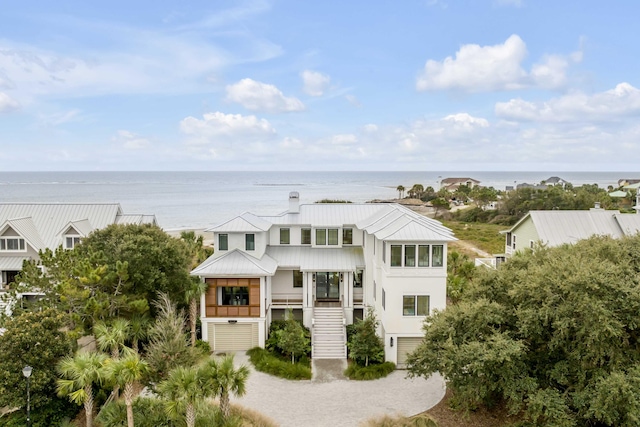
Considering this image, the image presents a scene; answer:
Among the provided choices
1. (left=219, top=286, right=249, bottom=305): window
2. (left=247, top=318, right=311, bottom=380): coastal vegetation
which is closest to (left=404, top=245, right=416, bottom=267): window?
(left=247, top=318, right=311, bottom=380): coastal vegetation

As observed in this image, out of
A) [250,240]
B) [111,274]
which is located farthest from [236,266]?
[111,274]

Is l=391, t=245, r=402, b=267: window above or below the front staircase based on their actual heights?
above

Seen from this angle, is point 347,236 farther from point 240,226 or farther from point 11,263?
point 11,263

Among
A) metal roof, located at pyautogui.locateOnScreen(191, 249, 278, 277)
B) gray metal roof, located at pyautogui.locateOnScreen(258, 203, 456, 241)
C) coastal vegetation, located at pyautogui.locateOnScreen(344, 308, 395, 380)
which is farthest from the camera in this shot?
metal roof, located at pyautogui.locateOnScreen(191, 249, 278, 277)

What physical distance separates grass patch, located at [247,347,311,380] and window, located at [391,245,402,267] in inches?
242

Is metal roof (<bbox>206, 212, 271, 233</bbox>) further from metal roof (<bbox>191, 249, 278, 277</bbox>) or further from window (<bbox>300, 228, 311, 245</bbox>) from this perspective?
window (<bbox>300, 228, 311, 245</bbox>)

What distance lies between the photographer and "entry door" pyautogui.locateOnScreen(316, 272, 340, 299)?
2625 cm

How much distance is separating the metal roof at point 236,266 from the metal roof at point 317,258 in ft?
4.33

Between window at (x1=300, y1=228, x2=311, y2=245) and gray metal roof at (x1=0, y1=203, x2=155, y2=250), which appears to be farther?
gray metal roof at (x1=0, y1=203, x2=155, y2=250)

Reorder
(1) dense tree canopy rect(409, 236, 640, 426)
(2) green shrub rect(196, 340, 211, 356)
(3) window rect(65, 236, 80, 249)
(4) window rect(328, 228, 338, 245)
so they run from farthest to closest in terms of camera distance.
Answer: (3) window rect(65, 236, 80, 249) < (4) window rect(328, 228, 338, 245) < (2) green shrub rect(196, 340, 211, 356) < (1) dense tree canopy rect(409, 236, 640, 426)

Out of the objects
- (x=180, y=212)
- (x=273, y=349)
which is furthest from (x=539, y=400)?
(x=180, y=212)

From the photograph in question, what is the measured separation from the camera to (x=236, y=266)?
24.0 meters

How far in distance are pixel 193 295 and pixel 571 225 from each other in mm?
26493

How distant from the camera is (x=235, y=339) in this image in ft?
77.6
